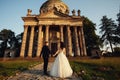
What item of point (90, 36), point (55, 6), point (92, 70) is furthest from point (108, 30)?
point (92, 70)

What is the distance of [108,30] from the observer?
43.8 metres

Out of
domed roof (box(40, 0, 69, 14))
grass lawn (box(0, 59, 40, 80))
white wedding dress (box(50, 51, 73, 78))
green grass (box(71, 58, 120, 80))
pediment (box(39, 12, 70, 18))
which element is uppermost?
domed roof (box(40, 0, 69, 14))

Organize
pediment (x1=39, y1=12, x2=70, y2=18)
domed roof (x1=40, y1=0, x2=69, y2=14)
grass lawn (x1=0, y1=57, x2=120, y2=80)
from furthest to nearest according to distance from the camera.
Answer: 1. domed roof (x1=40, y1=0, x2=69, y2=14)
2. pediment (x1=39, y1=12, x2=70, y2=18)
3. grass lawn (x1=0, y1=57, x2=120, y2=80)

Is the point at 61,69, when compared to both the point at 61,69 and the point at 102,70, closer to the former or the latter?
the point at 61,69

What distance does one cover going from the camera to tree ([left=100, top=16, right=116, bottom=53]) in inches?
1672

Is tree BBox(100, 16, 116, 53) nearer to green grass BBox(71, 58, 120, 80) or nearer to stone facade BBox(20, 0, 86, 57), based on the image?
stone facade BBox(20, 0, 86, 57)

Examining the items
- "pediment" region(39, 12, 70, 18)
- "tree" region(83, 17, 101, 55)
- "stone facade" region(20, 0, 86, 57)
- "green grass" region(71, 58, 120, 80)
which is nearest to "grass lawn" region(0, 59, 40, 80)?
"green grass" region(71, 58, 120, 80)

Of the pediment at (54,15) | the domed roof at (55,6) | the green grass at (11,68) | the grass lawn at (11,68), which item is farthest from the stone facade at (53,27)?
the green grass at (11,68)

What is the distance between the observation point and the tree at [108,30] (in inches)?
1672

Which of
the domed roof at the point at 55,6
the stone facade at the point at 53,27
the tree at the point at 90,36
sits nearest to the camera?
the stone facade at the point at 53,27

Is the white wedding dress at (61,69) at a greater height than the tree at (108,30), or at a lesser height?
lesser

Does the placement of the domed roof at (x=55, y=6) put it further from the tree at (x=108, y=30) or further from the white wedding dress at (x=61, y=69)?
the white wedding dress at (x=61, y=69)

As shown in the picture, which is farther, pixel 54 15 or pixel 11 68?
pixel 54 15

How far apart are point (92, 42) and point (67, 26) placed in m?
14.5
